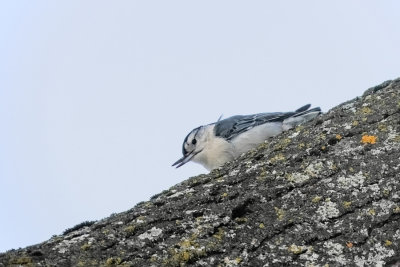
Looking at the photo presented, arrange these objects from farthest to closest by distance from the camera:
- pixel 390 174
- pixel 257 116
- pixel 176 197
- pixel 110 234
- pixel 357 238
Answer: pixel 257 116, pixel 176 197, pixel 390 174, pixel 110 234, pixel 357 238

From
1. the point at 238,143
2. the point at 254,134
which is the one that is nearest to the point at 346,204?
the point at 254,134

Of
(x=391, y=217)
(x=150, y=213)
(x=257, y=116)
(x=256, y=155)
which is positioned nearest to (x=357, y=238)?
(x=391, y=217)

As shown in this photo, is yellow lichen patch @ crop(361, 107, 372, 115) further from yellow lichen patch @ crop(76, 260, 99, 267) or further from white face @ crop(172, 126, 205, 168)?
white face @ crop(172, 126, 205, 168)

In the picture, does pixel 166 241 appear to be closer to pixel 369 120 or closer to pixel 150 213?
pixel 150 213

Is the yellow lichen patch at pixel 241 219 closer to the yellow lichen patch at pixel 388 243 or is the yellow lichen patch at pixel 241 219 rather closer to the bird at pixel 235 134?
the yellow lichen patch at pixel 388 243

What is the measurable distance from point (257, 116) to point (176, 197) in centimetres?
540

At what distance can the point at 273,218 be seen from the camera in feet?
10.7

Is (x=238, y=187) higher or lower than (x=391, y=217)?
higher

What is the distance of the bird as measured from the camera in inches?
330

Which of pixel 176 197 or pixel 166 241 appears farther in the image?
pixel 176 197

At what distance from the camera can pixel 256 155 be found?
425 centimetres

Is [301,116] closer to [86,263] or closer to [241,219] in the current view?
[241,219]

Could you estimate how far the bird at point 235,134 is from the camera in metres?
8.38

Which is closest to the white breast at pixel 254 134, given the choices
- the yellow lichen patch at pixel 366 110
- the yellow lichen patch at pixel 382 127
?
the yellow lichen patch at pixel 366 110
